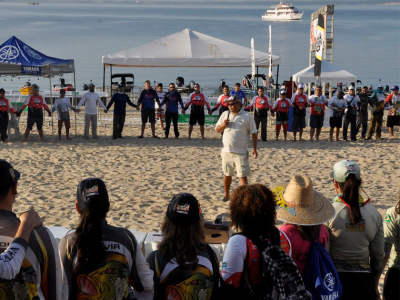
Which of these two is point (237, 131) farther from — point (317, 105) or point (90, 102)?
point (90, 102)

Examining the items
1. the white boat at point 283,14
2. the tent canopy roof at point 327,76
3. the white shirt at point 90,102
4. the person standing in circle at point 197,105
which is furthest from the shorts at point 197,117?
the white boat at point 283,14

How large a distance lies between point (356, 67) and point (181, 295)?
46.2 m

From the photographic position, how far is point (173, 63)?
17.6 meters

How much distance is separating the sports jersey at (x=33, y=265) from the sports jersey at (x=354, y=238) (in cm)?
173

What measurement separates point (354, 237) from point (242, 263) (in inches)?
41.6

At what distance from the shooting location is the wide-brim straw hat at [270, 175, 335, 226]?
322cm

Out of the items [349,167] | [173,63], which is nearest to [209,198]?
[349,167]

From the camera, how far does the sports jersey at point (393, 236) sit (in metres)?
3.70

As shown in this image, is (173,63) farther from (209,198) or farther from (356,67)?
(356,67)

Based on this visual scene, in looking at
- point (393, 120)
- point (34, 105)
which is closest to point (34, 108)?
point (34, 105)

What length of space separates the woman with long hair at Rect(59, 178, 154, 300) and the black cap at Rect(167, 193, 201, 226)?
303 mm

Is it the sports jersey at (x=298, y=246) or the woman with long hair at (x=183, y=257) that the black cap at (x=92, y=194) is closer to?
the woman with long hair at (x=183, y=257)

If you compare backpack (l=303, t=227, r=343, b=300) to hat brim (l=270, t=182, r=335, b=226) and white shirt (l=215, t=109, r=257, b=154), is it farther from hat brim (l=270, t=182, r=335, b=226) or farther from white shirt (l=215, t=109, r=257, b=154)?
white shirt (l=215, t=109, r=257, b=154)

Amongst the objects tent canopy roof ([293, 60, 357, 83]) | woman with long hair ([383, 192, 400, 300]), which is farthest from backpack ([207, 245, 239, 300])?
tent canopy roof ([293, 60, 357, 83])
